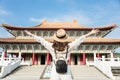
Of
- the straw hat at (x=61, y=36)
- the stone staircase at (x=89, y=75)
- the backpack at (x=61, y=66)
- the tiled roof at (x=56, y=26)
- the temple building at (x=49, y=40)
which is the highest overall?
the tiled roof at (x=56, y=26)


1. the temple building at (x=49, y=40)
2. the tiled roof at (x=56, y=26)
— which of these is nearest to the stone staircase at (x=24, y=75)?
the temple building at (x=49, y=40)

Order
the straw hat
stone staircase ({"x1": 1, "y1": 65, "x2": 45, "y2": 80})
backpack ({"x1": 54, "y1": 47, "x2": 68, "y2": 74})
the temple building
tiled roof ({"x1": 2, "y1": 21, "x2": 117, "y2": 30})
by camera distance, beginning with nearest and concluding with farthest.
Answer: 1. backpack ({"x1": 54, "y1": 47, "x2": 68, "y2": 74})
2. the straw hat
3. stone staircase ({"x1": 1, "y1": 65, "x2": 45, "y2": 80})
4. the temple building
5. tiled roof ({"x1": 2, "y1": 21, "x2": 117, "y2": 30})

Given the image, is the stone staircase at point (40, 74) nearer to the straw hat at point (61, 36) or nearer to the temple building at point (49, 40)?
the straw hat at point (61, 36)

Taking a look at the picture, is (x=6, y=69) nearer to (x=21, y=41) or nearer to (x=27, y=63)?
(x=27, y=63)

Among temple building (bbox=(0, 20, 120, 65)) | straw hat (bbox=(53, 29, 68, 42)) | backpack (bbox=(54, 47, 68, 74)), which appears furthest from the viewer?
temple building (bbox=(0, 20, 120, 65))

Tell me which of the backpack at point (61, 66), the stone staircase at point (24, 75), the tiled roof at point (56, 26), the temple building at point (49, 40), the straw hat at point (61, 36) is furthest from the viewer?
the tiled roof at point (56, 26)

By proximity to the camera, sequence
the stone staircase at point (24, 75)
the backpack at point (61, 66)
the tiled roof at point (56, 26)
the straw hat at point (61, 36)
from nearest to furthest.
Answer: the backpack at point (61, 66) → the straw hat at point (61, 36) → the stone staircase at point (24, 75) → the tiled roof at point (56, 26)

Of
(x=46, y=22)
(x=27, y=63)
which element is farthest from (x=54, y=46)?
(x=46, y=22)

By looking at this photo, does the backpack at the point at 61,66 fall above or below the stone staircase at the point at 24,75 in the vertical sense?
above

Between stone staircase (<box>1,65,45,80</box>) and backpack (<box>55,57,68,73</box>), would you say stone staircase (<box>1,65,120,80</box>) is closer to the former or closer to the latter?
stone staircase (<box>1,65,45,80</box>)

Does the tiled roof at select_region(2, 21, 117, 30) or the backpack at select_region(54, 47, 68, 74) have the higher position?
the tiled roof at select_region(2, 21, 117, 30)

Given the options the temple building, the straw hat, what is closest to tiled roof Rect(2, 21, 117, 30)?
the temple building

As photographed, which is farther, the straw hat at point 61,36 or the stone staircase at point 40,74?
the stone staircase at point 40,74

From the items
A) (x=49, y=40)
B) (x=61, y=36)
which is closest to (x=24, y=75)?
(x=61, y=36)
